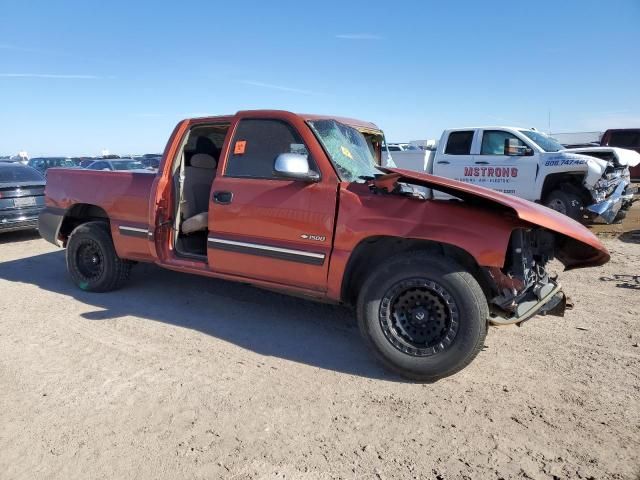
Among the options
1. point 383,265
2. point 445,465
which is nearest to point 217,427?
point 445,465

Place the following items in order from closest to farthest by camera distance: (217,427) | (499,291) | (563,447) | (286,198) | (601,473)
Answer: (601,473)
(563,447)
(217,427)
(499,291)
(286,198)

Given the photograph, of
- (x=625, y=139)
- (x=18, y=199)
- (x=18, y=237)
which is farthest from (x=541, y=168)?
(x=18, y=237)

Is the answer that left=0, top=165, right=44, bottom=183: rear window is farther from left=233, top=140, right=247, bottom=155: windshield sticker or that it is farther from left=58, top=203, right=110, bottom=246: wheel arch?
left=233, top=140, right=247, bottom=155: windshield sticker

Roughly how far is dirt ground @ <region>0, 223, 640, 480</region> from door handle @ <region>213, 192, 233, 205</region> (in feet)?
3.79

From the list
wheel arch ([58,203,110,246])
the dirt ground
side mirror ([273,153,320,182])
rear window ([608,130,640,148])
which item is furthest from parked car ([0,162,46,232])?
rear window ([608,130,640,148])

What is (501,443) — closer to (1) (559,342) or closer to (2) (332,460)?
(2) (332,460)

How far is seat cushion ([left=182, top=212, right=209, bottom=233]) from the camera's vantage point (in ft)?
15.5

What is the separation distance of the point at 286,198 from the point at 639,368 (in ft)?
9.75

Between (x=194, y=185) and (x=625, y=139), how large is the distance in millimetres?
17320

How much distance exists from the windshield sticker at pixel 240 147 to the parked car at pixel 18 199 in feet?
18.1

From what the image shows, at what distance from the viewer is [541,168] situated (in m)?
9.54

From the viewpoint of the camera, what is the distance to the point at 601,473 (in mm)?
2441

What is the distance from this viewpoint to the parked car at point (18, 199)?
830 centimetres

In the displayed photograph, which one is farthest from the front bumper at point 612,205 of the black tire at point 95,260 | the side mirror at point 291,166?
the black tire at point 95,260
